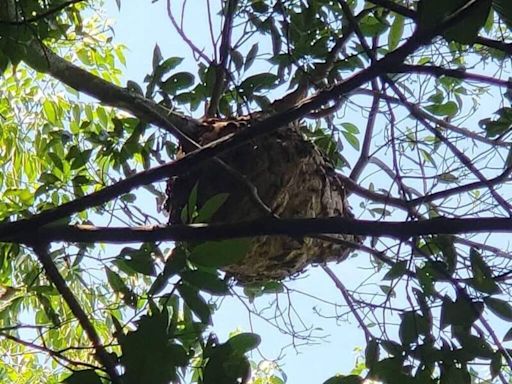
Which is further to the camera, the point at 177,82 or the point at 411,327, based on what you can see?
the point at 177,82

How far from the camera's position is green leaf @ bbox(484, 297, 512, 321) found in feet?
2.58

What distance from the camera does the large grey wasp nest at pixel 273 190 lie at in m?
1.08

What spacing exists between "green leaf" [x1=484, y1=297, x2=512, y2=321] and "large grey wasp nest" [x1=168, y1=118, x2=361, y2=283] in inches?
12.0

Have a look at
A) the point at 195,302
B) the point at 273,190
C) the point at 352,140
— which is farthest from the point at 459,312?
the point at 352,140

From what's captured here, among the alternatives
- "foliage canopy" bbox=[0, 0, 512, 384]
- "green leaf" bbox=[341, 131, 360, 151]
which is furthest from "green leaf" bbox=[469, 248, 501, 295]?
"green leaf" bbox=[341, 131, 360, 151]

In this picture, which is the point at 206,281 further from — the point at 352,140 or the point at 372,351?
the point at 352,140

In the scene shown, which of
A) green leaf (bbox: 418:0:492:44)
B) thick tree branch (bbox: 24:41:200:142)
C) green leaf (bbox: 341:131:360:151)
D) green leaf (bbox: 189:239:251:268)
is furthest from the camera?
green leaf (bbox: 341:131:360:151)

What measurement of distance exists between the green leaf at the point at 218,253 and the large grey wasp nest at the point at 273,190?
0.36 meters

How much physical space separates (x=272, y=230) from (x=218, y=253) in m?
0.06

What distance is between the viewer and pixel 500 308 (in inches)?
31.1

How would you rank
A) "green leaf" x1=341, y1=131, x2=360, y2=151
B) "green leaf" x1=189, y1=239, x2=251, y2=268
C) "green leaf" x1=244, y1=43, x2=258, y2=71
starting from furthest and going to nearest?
"green leaf" x1=341, y1=131, x2=360, y2=151
"green leaf" x1=244, y1=43, x2=258, y2=71
"green leaf" x1=189, y1=239, x2=251, y2=268

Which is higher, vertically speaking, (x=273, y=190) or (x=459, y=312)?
(x=273, y=190)

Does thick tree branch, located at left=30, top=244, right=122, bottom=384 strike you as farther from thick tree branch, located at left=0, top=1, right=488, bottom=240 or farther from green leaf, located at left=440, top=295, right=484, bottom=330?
green leaf, located at left=440, top=295, right=484, bottom=330

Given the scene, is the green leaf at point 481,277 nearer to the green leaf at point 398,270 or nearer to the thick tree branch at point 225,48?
the green leaf at point 398,270
